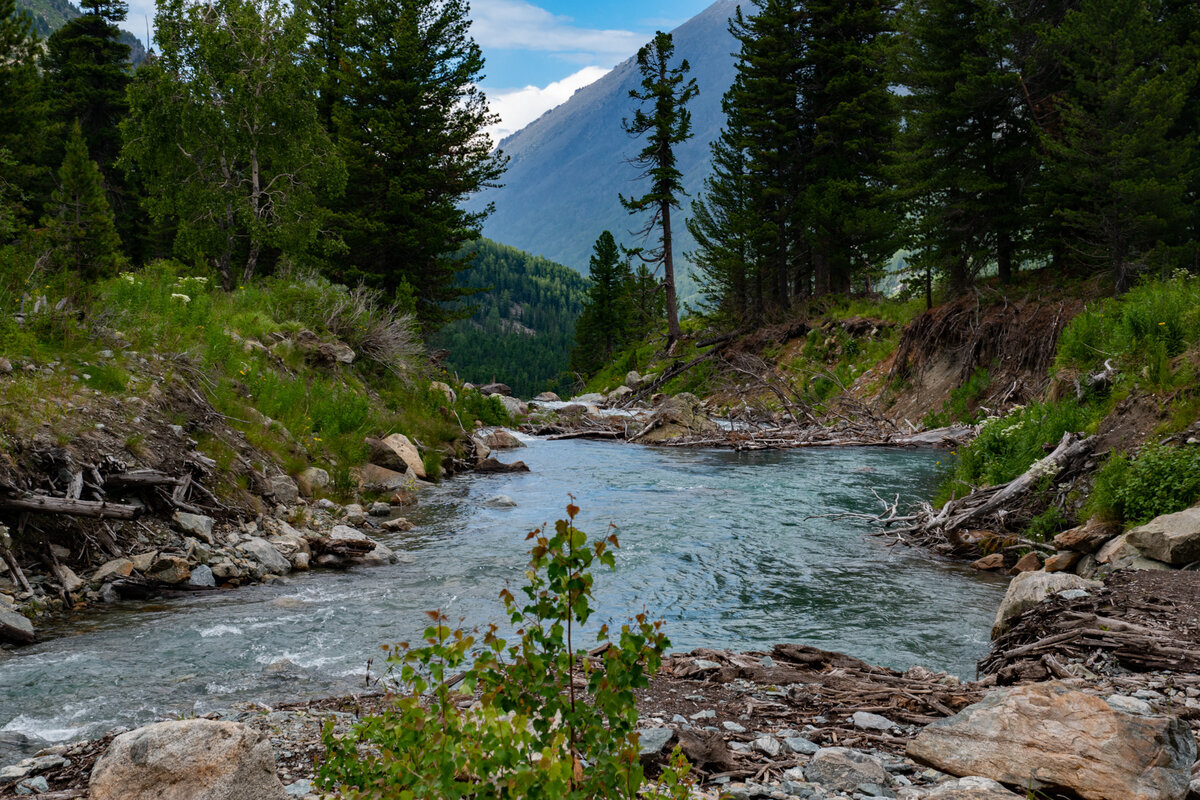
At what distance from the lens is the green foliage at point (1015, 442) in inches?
392

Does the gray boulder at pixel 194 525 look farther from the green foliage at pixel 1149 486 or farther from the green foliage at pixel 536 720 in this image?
the green foliage at pixel 1149 486

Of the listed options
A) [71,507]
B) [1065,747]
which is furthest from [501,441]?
[1065,747]

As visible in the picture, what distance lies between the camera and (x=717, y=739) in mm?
3822

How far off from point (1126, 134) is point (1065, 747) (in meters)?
17.0

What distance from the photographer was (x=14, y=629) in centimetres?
568

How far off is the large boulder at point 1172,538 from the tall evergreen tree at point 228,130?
70.8ft

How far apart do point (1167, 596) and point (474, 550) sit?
7223 mm

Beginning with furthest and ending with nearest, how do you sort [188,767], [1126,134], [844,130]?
[844,130] → [1126,134] → [188,767]

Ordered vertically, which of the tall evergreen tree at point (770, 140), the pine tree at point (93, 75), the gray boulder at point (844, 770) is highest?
the pine tree at point (93, 75)

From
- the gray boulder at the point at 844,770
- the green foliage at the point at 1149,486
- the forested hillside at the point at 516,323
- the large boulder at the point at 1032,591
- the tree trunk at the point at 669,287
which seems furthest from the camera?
the forested hillside at the point at 516,323

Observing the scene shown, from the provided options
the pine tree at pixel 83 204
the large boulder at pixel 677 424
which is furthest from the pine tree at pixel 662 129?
the pine tree at pixel 83 204

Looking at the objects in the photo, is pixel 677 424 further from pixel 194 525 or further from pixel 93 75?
pixel 93 75

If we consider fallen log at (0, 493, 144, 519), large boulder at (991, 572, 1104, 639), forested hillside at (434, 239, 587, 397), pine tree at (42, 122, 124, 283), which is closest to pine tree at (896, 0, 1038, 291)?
large boulder at (991, 572, 1104, 639)

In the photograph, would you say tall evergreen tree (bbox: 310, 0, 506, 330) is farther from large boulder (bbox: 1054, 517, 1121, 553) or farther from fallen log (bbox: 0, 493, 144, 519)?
large boulder (bbox: 1054, 517, 1121, 553)
